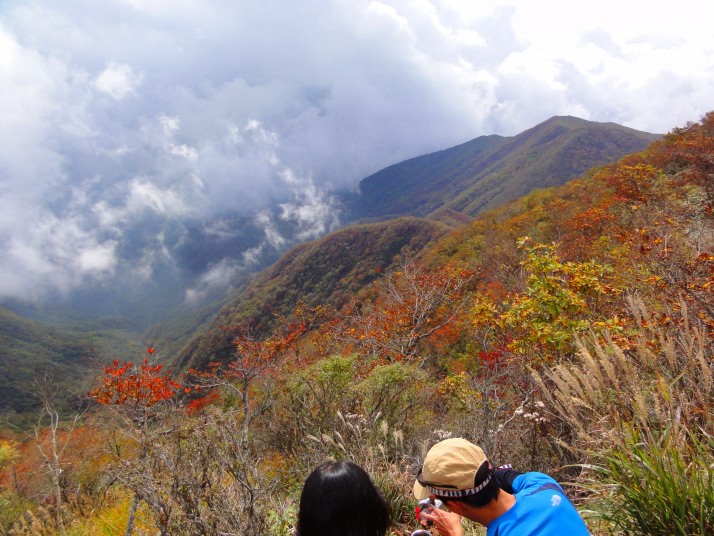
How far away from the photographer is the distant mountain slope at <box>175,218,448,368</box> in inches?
2936

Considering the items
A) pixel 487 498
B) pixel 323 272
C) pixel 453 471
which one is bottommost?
pixel 487 498

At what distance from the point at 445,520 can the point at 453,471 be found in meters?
0.40

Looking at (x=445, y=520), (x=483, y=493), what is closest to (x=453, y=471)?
(x=483, y=493)

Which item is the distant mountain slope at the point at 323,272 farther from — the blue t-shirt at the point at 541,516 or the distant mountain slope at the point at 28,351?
the blue t-shirt at the point at 541,516

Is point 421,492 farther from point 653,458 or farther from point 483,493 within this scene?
point 653,458

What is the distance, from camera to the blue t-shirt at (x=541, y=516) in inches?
66.3

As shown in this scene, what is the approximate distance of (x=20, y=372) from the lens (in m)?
94.4

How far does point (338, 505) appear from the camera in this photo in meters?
1.82

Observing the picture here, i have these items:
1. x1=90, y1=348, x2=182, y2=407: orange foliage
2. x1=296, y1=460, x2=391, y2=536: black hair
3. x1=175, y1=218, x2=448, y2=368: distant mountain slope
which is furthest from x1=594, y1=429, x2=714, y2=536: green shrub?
x1=175, y1=218, x2=448, y2=368: distant mountain slope

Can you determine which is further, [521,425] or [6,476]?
[6,476]

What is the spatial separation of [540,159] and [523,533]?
21370 centimetres

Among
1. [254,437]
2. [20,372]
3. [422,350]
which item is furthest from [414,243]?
[20,372]

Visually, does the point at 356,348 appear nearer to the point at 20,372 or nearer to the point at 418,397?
the point at 418,397

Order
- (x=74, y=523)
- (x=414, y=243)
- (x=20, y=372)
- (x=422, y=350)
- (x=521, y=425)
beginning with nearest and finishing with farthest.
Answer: (x=521, y=425)
(x=74, y=523)
(x=422, y=350)
(x=414, y=243)
(x=20, y=372)
